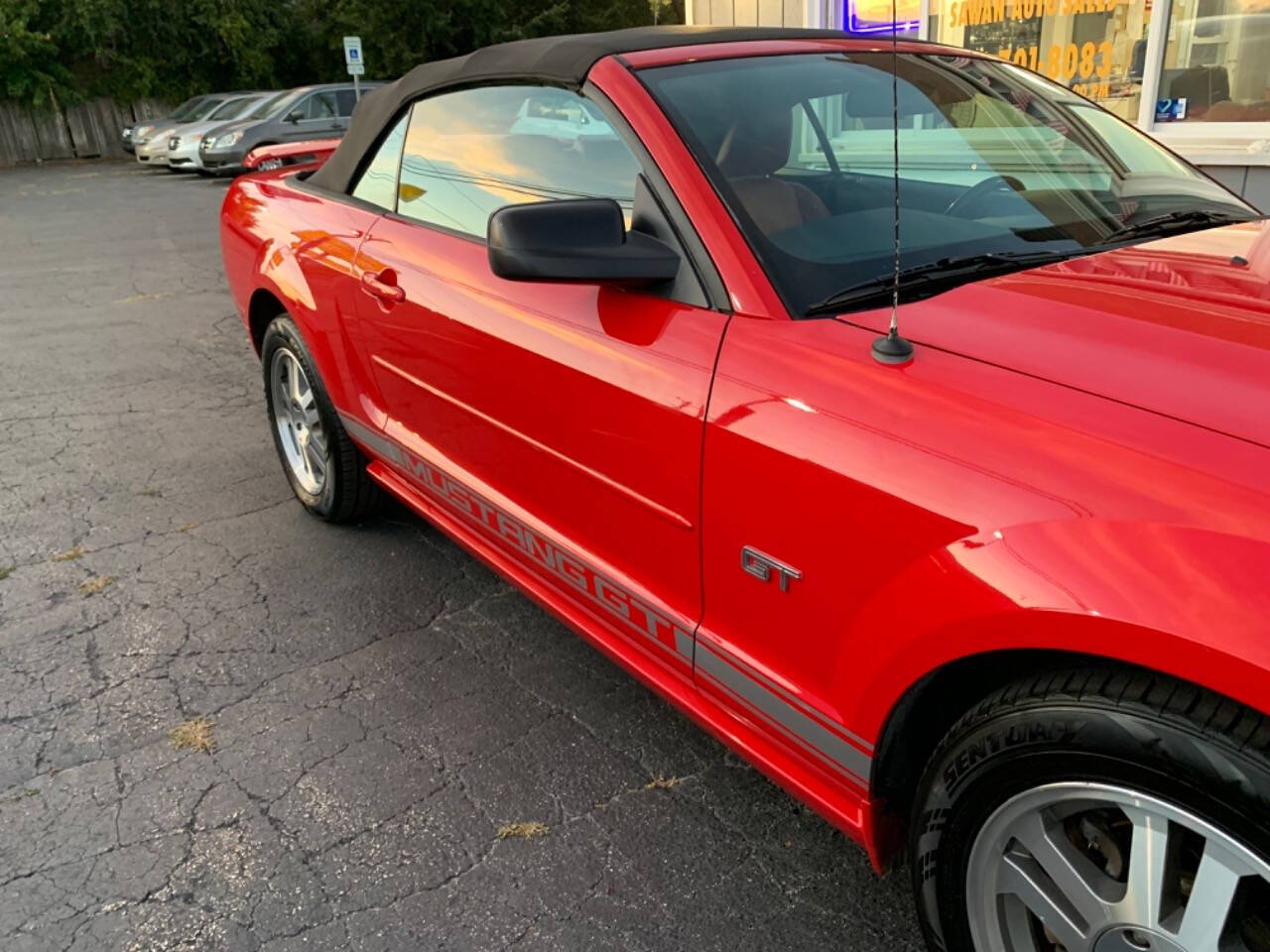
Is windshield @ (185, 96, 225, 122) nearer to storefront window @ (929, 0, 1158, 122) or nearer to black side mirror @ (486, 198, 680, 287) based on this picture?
storefront window @ (929, 0, 1158, 122)

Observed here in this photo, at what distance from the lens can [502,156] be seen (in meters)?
2.67

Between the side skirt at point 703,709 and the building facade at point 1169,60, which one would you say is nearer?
the side skirt at point 703,709

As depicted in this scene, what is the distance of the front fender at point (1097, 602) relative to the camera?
113 cm

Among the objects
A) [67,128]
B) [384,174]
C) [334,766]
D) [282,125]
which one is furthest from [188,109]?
[334,766]

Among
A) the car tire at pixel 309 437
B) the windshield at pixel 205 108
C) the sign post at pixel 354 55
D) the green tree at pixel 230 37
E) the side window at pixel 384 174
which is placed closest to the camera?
the side window at pixel 384 174

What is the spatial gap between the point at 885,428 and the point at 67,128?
104 feet

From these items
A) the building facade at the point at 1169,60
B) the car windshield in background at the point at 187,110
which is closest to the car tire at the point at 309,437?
the building facade at the point at 1169,60

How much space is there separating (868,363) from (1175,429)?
1.54ft

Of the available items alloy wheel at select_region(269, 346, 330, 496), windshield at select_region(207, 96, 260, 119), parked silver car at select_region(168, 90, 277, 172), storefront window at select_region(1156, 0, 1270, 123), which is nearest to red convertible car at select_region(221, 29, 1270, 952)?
alloy wheel at select_region(269, 346, 330, 496)

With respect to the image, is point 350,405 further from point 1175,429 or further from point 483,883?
point 1175,429

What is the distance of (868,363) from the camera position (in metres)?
1.59

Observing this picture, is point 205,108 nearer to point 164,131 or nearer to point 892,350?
point 164,131

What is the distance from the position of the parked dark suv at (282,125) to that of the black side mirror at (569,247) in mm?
16355

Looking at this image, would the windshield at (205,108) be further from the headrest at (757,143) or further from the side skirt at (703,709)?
the headrest at (757,143)
